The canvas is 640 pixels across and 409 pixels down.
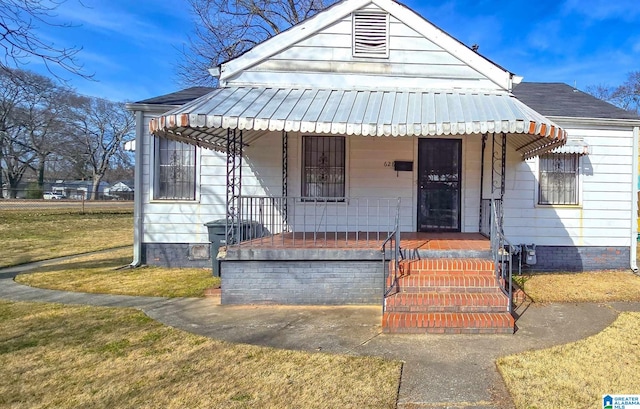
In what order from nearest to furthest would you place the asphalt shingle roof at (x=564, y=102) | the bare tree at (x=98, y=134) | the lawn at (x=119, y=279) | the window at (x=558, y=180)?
the lawn at (x=119, y=279), the asphalt shingle roof at (x=564, y=102), the window at (x=558, y=180), the bare tree at (x=98, y=134)

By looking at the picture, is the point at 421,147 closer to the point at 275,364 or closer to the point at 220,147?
the point at 220,147

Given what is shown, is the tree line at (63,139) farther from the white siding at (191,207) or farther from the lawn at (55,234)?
the white siding at (191,207)

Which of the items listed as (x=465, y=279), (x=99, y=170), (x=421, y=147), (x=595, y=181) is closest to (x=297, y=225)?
(x=421, y=147)

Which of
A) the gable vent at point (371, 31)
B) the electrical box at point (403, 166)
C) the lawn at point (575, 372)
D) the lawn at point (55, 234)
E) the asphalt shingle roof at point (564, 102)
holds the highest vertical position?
the gable vent at point (371, 31)

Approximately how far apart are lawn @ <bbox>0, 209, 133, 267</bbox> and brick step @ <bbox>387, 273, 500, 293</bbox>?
A: 9.53m

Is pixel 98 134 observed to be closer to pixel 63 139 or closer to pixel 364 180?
pixel 63 139

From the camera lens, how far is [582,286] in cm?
677

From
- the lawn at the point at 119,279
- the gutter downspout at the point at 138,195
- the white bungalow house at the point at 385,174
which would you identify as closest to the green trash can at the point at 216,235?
the white bungalow house at the point at 385,174

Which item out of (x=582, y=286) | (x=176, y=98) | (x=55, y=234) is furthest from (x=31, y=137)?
(x=582, y=286)

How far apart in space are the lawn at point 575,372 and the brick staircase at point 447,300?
75 cm

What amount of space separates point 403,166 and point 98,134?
Result: 60884 millimetres

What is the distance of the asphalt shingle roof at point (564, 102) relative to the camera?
8031 millimetres

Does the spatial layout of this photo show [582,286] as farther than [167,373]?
Yes

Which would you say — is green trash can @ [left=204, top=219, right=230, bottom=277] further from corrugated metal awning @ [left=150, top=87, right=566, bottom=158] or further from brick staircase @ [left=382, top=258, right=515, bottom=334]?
brick staircase @ [left=382, top=258, right=515, bottom=334]
